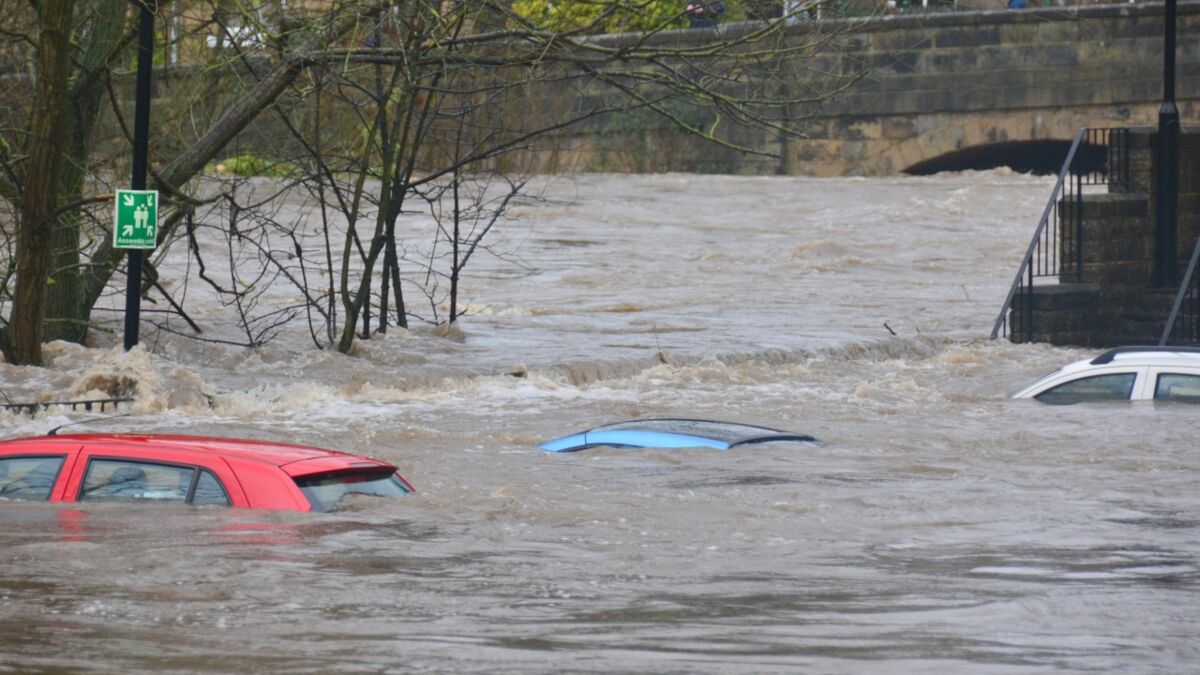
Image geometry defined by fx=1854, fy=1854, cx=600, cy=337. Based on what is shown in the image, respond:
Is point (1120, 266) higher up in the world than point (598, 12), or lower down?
lower down

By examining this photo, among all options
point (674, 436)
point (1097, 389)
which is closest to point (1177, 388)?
point (1097, 389)

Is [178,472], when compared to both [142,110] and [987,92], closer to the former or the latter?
[142,110]

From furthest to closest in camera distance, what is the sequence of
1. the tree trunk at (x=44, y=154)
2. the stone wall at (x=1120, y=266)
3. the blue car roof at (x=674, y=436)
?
the stone wall at (x=1120, y=266) → the tree trunk at (x=44, y=154) → the blue car roof at (x=674, y=436)

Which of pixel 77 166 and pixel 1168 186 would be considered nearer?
pixel 77 166

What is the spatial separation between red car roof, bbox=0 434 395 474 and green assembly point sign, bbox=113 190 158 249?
19.0 ft

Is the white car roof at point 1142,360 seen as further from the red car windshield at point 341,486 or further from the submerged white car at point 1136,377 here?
the red car windshield at point 341,486

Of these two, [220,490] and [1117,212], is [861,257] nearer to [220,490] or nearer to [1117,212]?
[1117,212]

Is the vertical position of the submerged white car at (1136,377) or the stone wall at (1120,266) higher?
the stone wall at (1120,266)

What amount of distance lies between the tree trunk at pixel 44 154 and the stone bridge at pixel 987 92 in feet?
68.4

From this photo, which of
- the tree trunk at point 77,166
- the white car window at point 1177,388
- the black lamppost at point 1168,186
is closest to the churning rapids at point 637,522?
the white car window at point 1177,388

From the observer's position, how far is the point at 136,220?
14820 millimetres

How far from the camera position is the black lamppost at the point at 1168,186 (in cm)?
2136

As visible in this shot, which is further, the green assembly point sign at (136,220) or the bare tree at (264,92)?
the bare tree at (264,92)

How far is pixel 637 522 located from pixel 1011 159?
3453 centimetres
